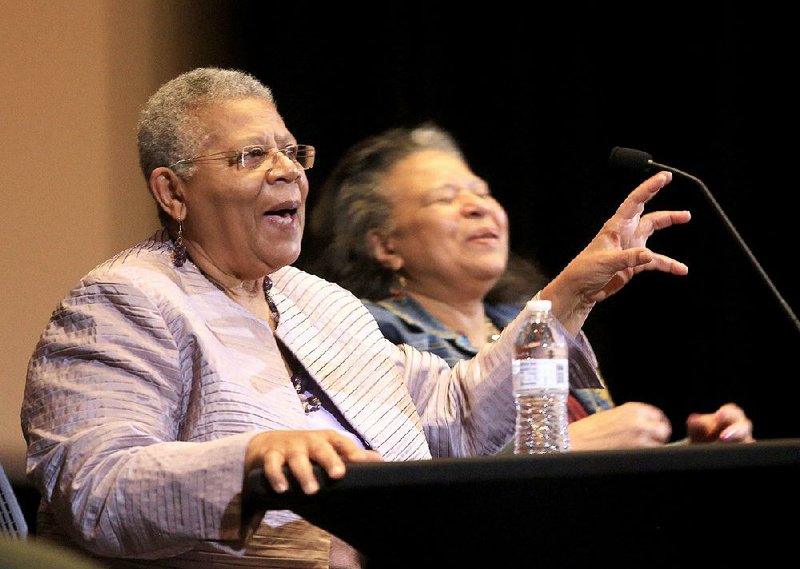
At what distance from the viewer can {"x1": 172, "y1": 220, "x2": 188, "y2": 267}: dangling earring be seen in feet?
6.32

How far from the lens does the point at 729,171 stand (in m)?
3.76

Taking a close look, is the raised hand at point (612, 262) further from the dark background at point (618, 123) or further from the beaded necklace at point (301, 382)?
the dark background at point (618, 123)

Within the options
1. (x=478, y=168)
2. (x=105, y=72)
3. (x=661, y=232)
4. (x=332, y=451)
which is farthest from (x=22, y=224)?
(x=332, y=451)

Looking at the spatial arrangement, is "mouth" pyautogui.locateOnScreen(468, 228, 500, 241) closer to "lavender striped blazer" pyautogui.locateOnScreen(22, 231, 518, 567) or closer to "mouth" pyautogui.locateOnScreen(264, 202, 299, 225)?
"lavender striped blazer" pyautogui.locateOnScreen(22, 231, 518, 567)

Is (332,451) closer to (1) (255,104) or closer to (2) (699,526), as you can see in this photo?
(2) (699,526)

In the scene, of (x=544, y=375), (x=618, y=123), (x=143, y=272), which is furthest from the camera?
(x=618, y=123)

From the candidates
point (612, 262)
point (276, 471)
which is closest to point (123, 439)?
point (276, 471)

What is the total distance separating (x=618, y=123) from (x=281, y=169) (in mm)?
2111

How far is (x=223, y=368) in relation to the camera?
175 cm

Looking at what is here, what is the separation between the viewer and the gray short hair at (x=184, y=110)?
1.97 metres

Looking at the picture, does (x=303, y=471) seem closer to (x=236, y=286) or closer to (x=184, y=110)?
(x=236, y=286)

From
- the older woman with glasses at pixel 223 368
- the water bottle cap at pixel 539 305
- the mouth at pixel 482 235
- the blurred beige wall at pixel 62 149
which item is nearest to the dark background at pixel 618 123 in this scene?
the blurred beige wall at pixel 62 149

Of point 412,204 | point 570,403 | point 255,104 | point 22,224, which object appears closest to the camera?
point 255,104

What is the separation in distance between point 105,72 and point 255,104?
1.66m
